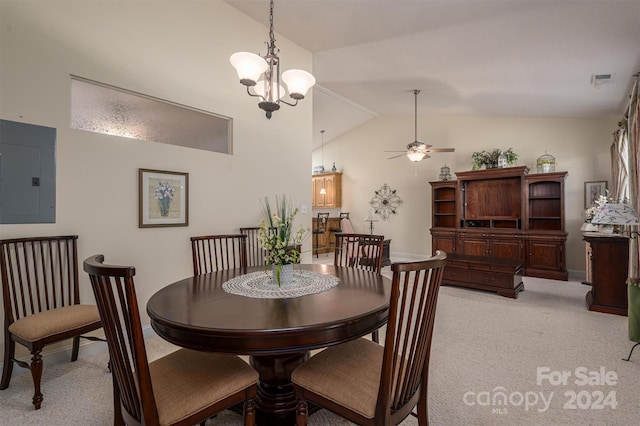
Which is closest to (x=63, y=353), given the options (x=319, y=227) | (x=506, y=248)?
(x=319, y=227)

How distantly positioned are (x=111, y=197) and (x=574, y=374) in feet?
12.8

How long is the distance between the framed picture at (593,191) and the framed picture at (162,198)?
6.51 m

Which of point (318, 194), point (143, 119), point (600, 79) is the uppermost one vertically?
point (600, 79)

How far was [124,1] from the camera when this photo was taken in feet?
8.88

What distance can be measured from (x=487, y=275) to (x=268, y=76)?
13.1ft

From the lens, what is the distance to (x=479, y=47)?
3500mm

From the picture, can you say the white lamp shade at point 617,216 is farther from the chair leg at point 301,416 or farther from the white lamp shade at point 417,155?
the white lamp shade at point 417,155

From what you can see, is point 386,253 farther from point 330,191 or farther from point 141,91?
point 141,91

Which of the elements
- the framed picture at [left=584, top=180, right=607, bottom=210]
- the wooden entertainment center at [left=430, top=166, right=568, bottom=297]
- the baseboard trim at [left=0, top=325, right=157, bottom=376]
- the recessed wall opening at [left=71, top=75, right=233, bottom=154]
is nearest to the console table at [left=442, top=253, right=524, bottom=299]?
the wooden entertainment center at [left=430, top=166, right=568, bottom=297]

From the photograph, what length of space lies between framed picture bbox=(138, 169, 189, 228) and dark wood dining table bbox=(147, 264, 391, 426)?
1.32 meters

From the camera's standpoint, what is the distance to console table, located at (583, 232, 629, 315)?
135 inches

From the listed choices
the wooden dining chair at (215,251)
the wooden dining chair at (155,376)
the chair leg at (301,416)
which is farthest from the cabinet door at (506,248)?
the wooden dining chair at (155,376)

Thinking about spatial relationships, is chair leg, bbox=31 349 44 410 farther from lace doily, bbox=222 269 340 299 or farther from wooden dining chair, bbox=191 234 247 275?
lace doily, bbox=222 269 340 299

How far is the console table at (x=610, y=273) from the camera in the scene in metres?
3.42
